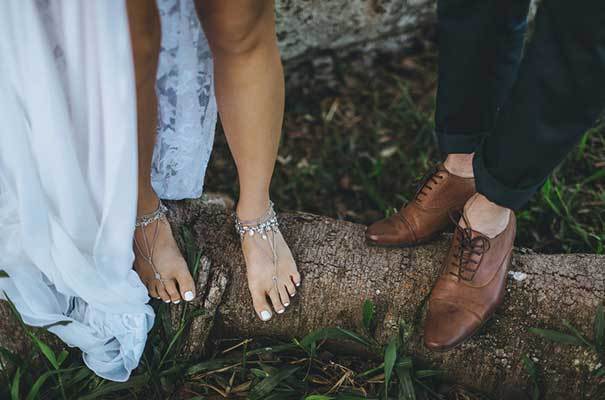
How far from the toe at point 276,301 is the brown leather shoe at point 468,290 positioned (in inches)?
15.5

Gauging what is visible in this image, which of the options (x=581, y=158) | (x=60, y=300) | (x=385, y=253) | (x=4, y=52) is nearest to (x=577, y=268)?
(x=385, y=253)

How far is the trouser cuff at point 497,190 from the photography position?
4.64 ft

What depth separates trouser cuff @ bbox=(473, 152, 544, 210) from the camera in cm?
141

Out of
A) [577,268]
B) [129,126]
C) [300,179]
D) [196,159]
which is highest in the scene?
[129,126]

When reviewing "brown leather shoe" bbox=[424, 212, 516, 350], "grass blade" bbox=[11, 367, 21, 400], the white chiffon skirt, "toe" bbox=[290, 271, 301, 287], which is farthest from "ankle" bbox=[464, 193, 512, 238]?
"grass blade" bbox=[11, 367, 21, 400]

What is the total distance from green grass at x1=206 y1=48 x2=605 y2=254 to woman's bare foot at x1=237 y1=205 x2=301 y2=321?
630mm

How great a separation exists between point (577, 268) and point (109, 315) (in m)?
1.26

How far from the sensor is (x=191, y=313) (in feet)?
5.47

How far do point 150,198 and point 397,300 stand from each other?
729mm

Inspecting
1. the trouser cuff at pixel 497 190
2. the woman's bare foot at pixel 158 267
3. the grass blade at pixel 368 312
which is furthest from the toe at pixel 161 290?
the trouser cuff at pixel 497 190

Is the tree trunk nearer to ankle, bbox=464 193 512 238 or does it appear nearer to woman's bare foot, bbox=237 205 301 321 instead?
woman's bare foot, bbox=237 205 301 321

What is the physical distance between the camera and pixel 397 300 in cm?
167

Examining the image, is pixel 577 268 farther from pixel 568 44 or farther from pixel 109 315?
pixel 109 315

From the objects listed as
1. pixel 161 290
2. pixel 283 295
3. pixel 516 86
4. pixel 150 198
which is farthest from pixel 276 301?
pixel 516 86
